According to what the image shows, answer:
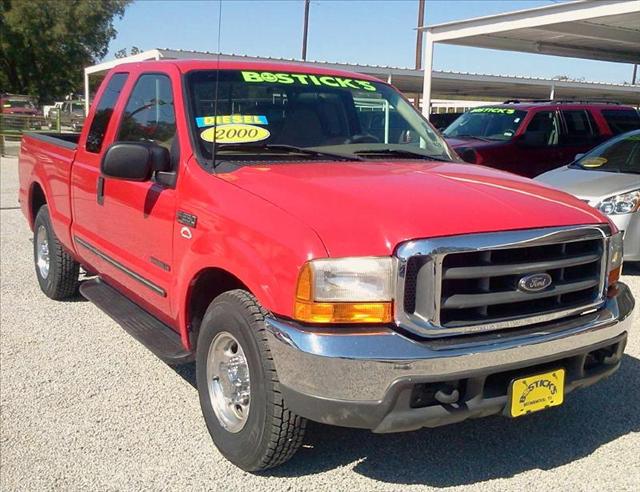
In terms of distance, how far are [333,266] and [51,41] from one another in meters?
46.9

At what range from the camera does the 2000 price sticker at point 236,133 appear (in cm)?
377

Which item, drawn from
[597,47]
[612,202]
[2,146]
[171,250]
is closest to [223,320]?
[171,250]

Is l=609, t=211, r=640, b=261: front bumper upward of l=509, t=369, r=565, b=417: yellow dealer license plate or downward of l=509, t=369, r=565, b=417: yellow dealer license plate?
upward

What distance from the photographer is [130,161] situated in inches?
144

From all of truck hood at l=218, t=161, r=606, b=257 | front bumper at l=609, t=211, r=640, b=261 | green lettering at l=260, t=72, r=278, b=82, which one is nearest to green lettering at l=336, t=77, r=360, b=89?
green lettering at l=260, t=72, r=278, b=82

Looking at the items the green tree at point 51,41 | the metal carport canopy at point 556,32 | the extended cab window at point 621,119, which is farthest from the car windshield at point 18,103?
the extended cab window at point 621,119

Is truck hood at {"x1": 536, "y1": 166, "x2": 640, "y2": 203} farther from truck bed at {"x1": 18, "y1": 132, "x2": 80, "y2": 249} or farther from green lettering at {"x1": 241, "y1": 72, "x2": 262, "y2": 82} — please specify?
truck bed at {"x1": 18, "y1": 132, "x2": 80, "y2": 249}

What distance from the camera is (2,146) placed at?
23078 millimetres

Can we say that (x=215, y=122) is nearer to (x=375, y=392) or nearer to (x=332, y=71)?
(x=332, y=71)

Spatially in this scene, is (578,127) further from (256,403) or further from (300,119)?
(256,403)

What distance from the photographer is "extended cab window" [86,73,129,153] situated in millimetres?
4867

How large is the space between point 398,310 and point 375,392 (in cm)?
33

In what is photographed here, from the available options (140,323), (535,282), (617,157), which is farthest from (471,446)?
(617,157)

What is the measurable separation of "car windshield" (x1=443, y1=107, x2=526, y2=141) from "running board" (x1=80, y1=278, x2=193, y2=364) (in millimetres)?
7876
